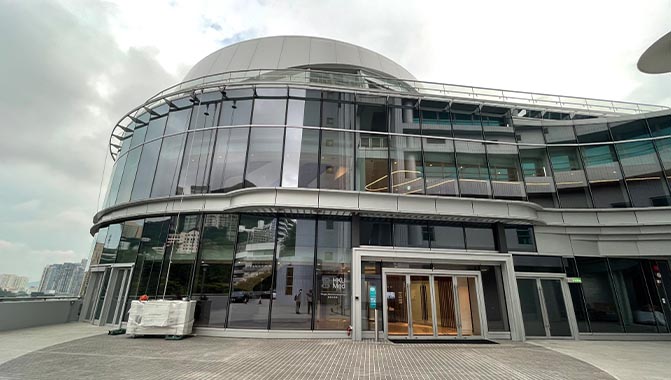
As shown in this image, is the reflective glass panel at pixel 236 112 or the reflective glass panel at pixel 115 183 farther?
the reflective glass panel at pixel 115 183

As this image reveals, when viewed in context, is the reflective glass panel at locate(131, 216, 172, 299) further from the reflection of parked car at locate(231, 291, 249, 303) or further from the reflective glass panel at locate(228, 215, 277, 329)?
the reflective glass panel at locate(228, 215, 277, 329)

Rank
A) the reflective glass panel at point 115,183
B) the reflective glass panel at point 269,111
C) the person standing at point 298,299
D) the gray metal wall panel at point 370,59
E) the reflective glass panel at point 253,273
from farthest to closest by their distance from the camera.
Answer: the gray metal wall panel at point 370,59 < the reflective glass panel at point 115,183 < the reflective glass panel at point 269,111 < the person standing at point 298,299 < the reflective glass panel at point 253,273

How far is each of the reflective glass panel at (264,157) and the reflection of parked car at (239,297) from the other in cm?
444

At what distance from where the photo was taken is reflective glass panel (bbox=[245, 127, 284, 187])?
40.9 ft

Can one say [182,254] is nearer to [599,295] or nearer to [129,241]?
[129,241]

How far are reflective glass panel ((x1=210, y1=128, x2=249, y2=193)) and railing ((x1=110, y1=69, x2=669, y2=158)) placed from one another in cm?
272

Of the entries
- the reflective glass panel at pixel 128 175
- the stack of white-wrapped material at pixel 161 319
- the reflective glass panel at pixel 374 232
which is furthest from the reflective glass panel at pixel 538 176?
the reflective glass panel at pixel 128 175

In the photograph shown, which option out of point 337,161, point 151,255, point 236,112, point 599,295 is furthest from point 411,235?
point 151,255

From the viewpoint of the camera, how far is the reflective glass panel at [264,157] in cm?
1247

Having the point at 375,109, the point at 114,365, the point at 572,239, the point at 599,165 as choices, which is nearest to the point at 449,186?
the point at 375,109

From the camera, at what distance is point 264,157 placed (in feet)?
42.2

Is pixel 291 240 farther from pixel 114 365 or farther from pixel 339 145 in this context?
pixel 114 365

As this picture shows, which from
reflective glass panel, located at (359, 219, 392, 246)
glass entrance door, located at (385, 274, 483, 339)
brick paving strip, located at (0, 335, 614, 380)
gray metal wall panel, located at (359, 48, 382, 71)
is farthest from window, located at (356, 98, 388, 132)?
brick paving strip, located at (0, 335, 614, 380)

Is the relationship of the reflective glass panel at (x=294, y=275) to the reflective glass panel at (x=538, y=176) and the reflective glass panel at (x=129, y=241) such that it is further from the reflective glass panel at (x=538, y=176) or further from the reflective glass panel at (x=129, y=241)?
the reflective glass panel at (x=538, y=176)
